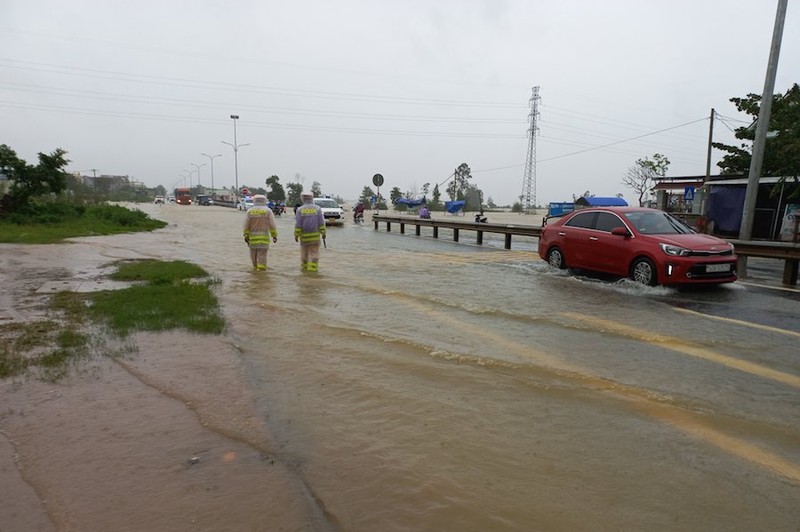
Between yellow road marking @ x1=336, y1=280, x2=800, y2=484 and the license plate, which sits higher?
the license plate

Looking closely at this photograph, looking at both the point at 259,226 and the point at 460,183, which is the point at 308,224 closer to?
the point at 259,226

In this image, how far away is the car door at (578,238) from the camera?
10766 mm

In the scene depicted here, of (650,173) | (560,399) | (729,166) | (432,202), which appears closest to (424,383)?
(560,399)

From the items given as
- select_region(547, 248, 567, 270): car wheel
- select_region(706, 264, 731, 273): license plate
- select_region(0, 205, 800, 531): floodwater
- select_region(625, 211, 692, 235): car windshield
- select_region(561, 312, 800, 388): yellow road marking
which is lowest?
select_region(0, 205, 800, 531): floodwater

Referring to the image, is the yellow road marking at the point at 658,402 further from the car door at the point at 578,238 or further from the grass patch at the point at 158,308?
the car door at the point at 578,238

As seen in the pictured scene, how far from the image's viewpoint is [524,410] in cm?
403

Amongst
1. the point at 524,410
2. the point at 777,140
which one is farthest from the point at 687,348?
the point at 777,140

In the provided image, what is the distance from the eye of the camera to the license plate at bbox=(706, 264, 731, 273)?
29.4ft

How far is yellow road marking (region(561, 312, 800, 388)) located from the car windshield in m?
3.41

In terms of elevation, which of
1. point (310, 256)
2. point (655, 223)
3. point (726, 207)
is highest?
point (726, 207)

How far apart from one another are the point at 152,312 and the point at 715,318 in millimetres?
7576

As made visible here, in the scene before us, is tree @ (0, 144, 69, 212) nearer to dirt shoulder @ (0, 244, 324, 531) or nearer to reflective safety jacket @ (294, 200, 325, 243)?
reflective safety jacket @ (294, 200, 325, 243)

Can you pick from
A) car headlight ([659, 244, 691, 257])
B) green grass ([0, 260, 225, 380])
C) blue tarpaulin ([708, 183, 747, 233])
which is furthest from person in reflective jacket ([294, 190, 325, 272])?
blue tarpaulin ([708, 183, 747, 233])

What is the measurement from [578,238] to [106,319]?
8719mm
